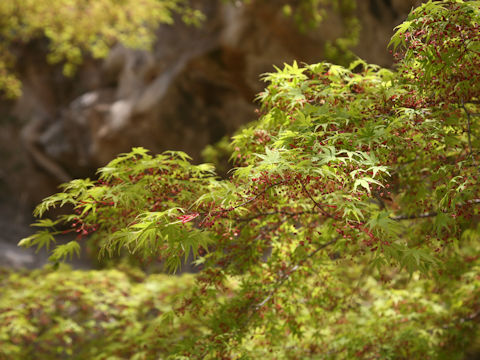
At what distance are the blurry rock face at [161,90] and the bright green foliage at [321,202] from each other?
6.96 m

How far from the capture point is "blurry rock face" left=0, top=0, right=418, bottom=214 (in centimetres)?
969

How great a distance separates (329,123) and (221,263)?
5.36 ft

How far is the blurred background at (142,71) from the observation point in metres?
9.53

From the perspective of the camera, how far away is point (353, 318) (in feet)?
15.5

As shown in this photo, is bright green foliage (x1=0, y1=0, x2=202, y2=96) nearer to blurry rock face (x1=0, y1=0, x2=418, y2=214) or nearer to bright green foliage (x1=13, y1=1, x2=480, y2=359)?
blurry rock face (x1=0, y1=0, x2=418, y2=214)

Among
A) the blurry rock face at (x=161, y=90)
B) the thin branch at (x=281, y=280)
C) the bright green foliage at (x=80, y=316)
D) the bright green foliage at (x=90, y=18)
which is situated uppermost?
the bright green foliage at (x=90, y=18)

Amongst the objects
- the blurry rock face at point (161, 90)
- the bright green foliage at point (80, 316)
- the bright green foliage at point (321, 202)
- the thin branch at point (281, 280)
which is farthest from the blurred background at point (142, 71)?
the thin branch at point (281, 280)

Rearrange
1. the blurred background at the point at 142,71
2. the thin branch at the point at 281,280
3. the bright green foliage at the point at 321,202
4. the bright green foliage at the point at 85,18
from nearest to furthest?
1. the bright green foliage at the point at 321,202
2. the thin branch at the point at 281,280
3. the blurred background at the point at 142,71
4. the bright green foliage at the point at 85,18

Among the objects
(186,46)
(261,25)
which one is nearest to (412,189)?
(261,25)

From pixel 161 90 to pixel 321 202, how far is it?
411 inches

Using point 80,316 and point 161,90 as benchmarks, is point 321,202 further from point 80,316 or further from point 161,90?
point 161,90

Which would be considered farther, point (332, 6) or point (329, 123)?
point (332, 6)

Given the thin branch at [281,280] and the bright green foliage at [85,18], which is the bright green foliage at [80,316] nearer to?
the thin branch at [281,280]

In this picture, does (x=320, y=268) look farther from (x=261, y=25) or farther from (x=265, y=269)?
(x=261, y=25)
